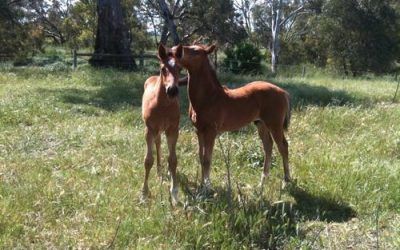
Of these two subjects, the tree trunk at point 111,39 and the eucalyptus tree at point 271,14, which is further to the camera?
the eucalyptus tree at point 271,14

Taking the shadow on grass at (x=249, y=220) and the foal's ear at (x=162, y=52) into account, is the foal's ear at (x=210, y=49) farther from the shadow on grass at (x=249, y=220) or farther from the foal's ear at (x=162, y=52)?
the shadow on grass at (x=249, y=220)

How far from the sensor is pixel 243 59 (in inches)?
1102

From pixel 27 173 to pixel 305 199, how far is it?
341cm

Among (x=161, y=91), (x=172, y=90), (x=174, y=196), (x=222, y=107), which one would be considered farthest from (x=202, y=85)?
(x=174, y=196)

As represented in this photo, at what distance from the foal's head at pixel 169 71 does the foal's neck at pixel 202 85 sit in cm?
76

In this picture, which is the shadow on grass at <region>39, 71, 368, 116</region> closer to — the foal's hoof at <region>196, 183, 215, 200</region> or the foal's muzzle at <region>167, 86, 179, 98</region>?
the foal's hoof at <region>196, 183, 215, 200</region>

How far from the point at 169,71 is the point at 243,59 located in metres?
23.4

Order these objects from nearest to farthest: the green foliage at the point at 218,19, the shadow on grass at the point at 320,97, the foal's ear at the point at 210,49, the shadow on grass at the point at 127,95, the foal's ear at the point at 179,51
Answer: the foal's ear at the point at 179,51
the foal's ear at the point at 210,49
the shadow on grass at the point at 127,95
the shadow on grass at the point at 320,97
the green foliage at the point at 218,19

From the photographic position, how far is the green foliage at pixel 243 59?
26923 millimetres

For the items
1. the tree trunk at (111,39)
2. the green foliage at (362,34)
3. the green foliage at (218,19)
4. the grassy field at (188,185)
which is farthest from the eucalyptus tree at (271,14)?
the grassy field at (188,185)

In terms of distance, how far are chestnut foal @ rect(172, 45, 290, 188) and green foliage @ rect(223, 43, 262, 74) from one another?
65.7 ft

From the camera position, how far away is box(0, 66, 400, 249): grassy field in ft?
15.2

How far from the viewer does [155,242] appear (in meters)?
4.48

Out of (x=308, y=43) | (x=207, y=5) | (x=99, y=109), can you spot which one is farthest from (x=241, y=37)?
(x=99, y=109)
